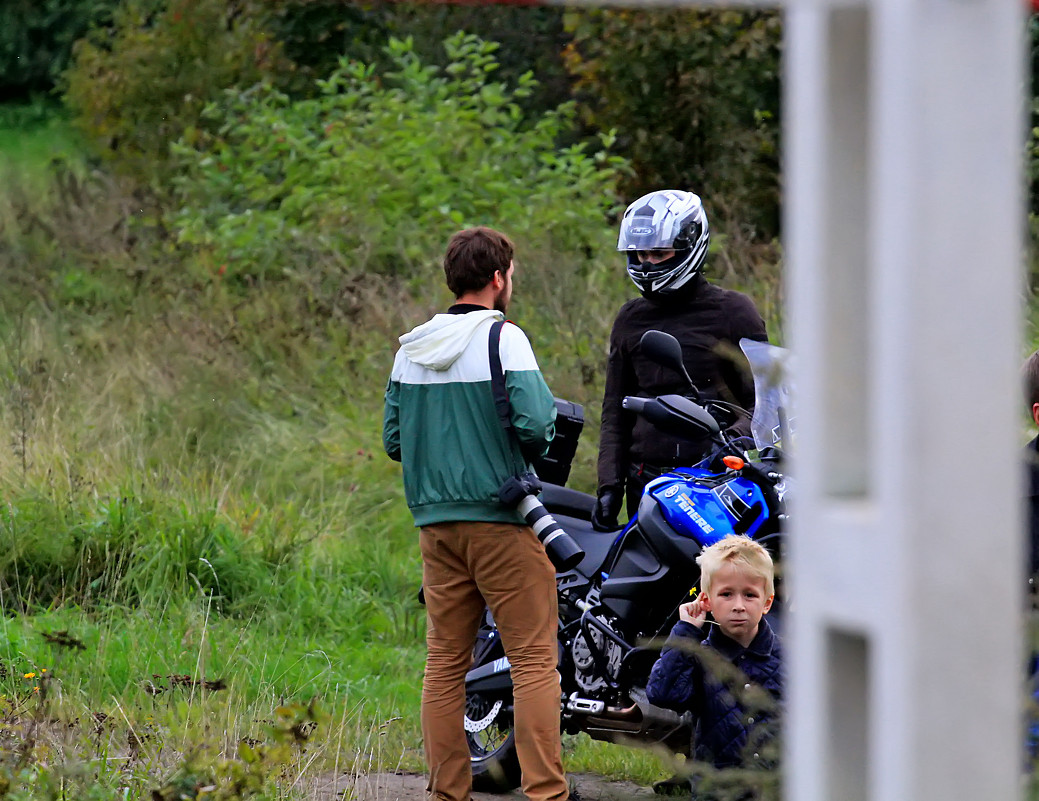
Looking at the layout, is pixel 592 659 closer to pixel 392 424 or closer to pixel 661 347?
pixel 392 424

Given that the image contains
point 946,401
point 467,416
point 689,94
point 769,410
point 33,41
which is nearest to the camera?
point 946,401

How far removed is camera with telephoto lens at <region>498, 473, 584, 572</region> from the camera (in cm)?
467

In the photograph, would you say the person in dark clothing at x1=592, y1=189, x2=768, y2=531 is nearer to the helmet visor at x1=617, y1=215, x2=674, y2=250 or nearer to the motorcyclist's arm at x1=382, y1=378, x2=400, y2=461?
the helmet visor at x1=617, y1=215, x2=674, y2=250

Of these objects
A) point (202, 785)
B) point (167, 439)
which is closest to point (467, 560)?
point (202, 785)

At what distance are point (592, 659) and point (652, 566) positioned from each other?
378 mm

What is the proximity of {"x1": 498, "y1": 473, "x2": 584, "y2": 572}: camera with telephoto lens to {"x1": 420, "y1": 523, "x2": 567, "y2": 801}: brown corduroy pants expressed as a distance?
0.09m

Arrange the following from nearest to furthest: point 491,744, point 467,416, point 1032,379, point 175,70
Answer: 1. point 1032,379
2. point 467,416
3. point 491,744
4. point 175,70

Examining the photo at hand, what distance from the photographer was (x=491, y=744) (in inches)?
225

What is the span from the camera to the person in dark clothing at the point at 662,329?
17.7 feet

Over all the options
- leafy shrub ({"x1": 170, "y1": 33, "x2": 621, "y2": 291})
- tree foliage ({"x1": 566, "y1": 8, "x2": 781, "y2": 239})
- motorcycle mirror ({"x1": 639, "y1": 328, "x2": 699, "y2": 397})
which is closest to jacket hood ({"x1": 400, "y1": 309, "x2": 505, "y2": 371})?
motorcycle mirror ({"x1": 639, "y1": 328, "x2": 699, "y2": 397})

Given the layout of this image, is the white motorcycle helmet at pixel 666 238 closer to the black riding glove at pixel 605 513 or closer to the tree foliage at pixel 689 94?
the black riding glove at pixel 605 513

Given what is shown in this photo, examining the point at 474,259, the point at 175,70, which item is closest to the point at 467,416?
the point at 474,259

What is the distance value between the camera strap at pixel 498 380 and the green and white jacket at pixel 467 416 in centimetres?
1

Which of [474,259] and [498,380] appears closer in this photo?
[498,380]
